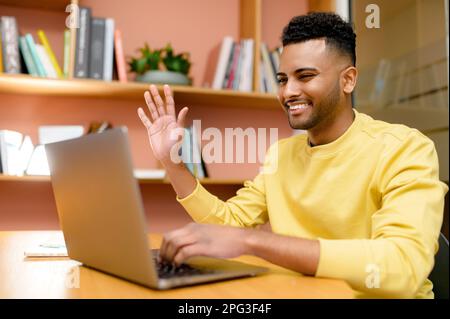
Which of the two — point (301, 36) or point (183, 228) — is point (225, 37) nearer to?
point (301, 36)

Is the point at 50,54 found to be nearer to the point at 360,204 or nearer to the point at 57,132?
the point at 57,132

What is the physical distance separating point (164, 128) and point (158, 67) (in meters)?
1.24

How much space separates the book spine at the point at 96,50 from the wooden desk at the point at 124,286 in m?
1.51

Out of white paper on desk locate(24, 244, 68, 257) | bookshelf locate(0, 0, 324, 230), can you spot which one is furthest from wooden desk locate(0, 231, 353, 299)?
bookshelf locate(0, 0, 324, 230)

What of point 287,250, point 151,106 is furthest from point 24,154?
point 287,250

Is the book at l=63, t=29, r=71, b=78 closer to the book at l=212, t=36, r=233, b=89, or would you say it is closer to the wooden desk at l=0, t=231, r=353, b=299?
the book at l=212, t=36, r=233, b=89

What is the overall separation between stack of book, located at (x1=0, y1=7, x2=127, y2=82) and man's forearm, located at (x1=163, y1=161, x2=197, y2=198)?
1.20m

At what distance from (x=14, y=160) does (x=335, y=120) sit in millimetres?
1631

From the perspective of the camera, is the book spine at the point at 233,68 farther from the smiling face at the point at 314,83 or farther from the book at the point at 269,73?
the smiling face at the point at 314,83

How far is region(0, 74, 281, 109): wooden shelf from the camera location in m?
2.21

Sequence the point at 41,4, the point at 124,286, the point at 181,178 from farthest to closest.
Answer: the point at 41,4 → the point at 181,178 → the point at 124,286

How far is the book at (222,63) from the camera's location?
8.22 feet

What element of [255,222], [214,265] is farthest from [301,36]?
[214,265]

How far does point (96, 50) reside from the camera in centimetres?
229
